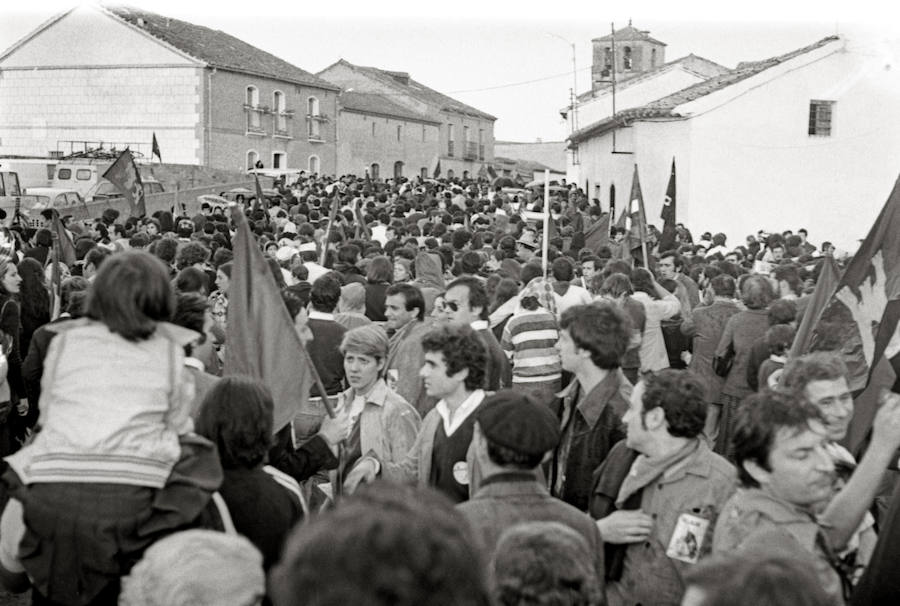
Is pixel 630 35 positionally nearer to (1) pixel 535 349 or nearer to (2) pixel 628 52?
(2) pixel 628 52

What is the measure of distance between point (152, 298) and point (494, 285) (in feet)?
21.4

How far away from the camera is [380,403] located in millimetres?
5930

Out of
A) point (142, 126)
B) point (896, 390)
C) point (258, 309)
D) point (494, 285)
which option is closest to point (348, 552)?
point (258, 309)

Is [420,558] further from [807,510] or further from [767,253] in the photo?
[767,253]

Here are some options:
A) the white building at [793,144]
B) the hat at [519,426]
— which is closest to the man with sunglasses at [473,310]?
the hat at [519,426]

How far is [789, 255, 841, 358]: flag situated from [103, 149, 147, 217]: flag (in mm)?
11286

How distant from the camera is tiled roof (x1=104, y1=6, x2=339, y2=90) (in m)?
52.7

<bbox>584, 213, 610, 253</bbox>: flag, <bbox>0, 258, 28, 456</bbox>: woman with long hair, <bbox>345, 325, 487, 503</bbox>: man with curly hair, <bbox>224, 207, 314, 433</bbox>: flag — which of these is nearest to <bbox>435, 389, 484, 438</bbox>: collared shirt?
<bbox>345, 325, 487, 503</bbox>: man with curly hair

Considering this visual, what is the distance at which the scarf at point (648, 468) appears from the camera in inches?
167

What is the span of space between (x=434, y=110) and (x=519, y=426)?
260 feet

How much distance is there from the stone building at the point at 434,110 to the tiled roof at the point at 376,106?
3.63 ft

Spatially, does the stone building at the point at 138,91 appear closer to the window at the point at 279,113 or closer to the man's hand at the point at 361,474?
the window at the point at 279,113

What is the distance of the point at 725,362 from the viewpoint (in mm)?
8969

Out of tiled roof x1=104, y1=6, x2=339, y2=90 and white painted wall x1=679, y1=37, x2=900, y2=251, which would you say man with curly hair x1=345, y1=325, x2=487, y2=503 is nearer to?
white painted wall x1=679, y1=37, x2=900, y2=251
